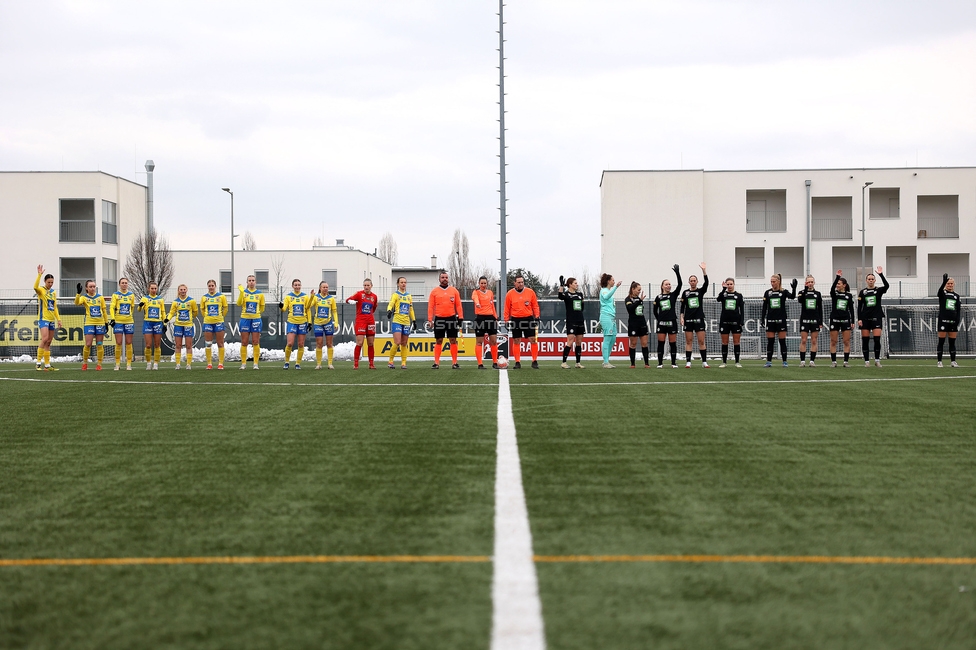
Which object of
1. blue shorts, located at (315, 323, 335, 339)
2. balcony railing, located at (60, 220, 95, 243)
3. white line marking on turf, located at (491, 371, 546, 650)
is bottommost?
white line marking on turf, located at (491, 371, 546, 650)

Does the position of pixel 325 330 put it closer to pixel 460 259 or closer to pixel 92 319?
pixel 92 319

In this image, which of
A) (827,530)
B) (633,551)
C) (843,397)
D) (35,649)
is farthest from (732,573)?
(843,397)

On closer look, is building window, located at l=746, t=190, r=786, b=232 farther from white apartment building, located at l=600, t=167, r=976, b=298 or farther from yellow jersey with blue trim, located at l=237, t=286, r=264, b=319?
yellow jersey with blue trim, located at l=237, t=286, r=264, b=319

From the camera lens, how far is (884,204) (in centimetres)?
4666

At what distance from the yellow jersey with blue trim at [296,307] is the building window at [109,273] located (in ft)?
108

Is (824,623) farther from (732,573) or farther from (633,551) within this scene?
(633,551)

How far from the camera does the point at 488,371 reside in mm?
16359

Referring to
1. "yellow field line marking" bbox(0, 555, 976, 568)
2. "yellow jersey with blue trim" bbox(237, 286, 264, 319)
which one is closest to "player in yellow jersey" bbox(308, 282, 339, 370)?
"yellow jersey with blue trim" bbox(237, 286, 264, 319)

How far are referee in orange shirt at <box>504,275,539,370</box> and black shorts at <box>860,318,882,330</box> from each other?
6.62 metres

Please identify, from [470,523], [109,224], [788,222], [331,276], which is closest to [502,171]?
[470,523]

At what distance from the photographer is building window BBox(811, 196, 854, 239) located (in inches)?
1827

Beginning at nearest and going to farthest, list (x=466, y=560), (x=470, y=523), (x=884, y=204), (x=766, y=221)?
(x=466, y=560), (x=470, y=523), (x=884, y=204), (x=766, y=221)

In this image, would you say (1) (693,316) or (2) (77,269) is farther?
(2) (77,269)

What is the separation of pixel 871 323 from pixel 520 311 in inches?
278
